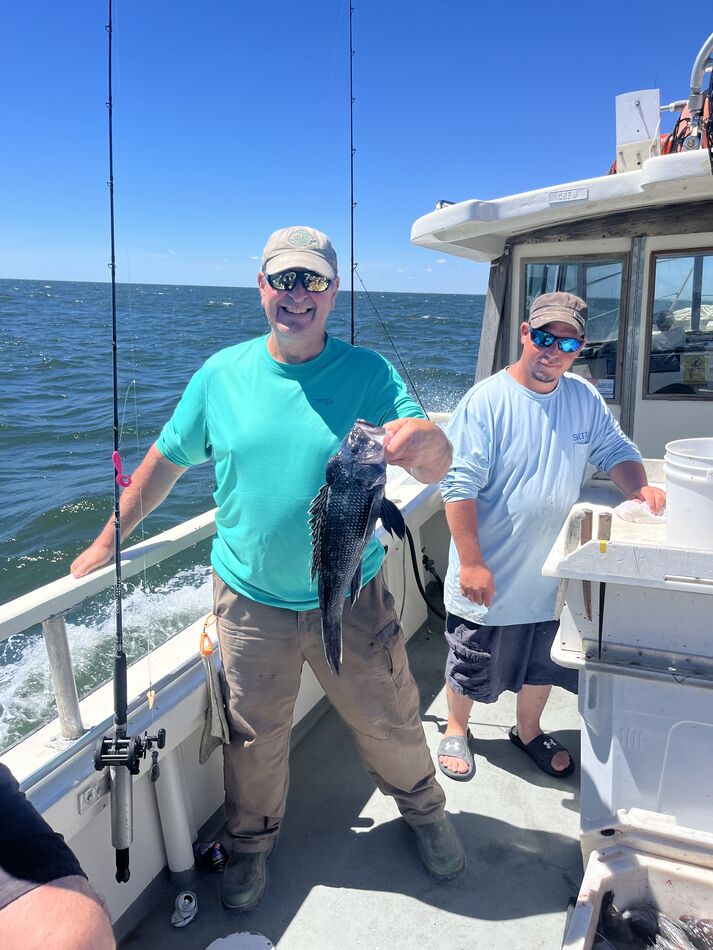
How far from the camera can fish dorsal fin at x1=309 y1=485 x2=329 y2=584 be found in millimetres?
2141

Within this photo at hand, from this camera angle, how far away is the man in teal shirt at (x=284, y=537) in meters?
2.43

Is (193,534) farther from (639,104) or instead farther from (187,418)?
(639,104)

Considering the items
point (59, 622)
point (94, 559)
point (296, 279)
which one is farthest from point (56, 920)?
point (296, 279)

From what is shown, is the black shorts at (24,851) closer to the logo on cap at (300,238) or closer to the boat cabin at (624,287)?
the logo on cap at (300,238)

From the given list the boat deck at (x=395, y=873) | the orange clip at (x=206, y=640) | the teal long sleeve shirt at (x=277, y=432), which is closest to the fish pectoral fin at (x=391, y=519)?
the teal long sleeve shirt at (x=277, y=432)

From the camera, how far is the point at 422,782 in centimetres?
289

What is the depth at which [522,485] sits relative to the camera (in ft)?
10.1

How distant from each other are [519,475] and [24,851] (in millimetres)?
2335

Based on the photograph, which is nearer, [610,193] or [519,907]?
[519,907]

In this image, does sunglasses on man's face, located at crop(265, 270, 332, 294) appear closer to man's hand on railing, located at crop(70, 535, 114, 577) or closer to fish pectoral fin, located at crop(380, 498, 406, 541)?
fish pectoral fin, located at crop(380, 498, 406, 541)

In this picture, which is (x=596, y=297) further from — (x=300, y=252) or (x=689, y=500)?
(x=689, y=500)

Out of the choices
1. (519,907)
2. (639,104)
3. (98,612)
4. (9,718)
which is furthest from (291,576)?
(98,612)

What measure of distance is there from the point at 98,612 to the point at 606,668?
6234mm

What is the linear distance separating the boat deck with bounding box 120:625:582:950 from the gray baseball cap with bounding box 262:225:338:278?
7.99 feet
